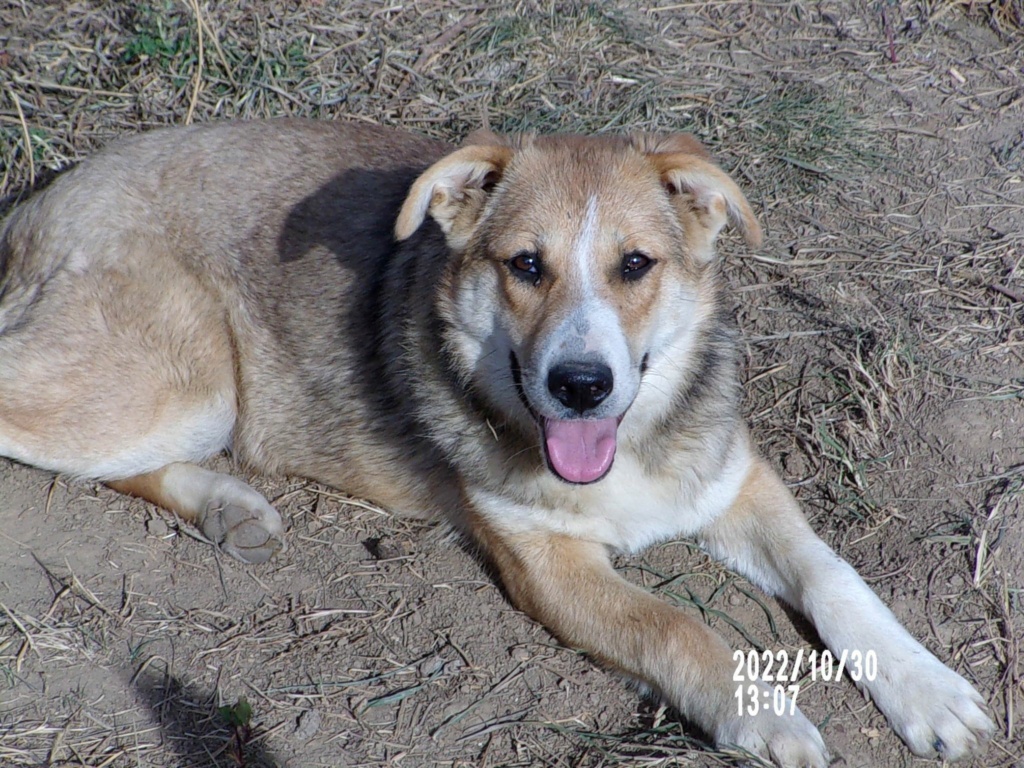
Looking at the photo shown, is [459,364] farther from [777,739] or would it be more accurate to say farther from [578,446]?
[777,739]

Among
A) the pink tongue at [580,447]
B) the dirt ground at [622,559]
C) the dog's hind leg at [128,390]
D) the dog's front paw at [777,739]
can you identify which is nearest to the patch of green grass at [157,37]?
the dirt ground at [622,559]

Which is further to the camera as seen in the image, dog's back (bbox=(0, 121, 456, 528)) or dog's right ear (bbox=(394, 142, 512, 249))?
dog's back (bbox=(0, 121, 456, 528))

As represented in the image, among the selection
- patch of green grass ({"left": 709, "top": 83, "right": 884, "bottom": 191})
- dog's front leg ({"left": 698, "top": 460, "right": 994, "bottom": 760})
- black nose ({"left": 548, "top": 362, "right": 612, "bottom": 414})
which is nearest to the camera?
black nose ({"left": 548, "top": 362, "right": 612, "bottom": 414})

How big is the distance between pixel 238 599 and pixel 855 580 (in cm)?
233

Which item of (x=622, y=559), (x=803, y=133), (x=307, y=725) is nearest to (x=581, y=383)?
(x=622, y=559)

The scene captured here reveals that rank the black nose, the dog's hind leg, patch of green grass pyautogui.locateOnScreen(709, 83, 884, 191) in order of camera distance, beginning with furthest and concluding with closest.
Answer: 1. patch of green grass pyautogui.locateOnScreen(709, 83, 884, 191)
2. the dog's hind leg
3. the black nose

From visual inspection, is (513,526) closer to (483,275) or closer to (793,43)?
(483,275)

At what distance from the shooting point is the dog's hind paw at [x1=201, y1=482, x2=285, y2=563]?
4184mm

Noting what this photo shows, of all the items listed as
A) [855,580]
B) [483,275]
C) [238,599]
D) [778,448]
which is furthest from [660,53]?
[238,599]

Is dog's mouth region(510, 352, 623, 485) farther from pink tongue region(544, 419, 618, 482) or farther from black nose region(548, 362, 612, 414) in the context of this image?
black nose region(548, 362, 612, 414)

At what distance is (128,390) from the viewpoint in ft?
14.3

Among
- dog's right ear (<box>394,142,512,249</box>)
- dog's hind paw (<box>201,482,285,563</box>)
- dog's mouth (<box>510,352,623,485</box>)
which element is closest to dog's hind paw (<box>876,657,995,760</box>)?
dog's mouth (<box>510,352,623,485</box>)

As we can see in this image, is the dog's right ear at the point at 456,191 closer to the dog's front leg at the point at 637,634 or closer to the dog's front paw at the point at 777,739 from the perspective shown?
the dog's front leg at the point at 637,634

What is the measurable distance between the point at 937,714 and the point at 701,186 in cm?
191
